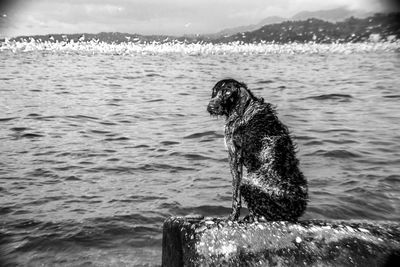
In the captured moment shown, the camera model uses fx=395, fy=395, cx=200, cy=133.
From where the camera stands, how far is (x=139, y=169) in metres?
10.3

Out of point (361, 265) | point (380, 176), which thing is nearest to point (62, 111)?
point (380, 176)

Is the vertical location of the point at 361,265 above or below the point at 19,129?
above

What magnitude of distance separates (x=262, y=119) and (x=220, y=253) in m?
1.51

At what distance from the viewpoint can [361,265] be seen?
3.64 meters

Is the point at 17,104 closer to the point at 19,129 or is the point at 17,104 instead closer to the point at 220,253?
the point at 19,129

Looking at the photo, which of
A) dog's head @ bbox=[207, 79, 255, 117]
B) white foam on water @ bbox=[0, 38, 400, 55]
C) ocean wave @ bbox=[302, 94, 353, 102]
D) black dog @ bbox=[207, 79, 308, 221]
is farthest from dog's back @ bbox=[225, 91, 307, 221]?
white foam on water @ bbox=[0, 38, 400, 55]

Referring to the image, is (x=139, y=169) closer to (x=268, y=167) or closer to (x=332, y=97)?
(x=268, y=167)

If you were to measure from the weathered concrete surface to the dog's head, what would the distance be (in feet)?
4.26

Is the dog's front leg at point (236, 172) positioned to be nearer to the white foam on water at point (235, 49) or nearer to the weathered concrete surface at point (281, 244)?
the weathered concrete surface at point (281, 244)

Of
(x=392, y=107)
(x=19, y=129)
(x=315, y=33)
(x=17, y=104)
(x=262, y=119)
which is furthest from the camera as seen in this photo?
(x=315, y=33)

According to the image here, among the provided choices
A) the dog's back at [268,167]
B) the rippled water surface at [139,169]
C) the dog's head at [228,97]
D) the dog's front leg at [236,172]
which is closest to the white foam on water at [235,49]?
the rippled water surface at [139,169]

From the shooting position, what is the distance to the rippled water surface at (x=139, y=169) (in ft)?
22.4

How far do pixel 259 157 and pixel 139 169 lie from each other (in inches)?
258

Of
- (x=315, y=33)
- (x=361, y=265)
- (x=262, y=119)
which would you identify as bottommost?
(x=315, y=33)
